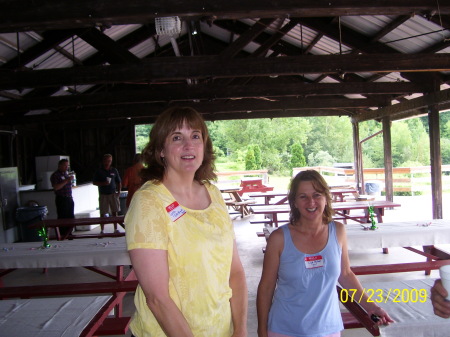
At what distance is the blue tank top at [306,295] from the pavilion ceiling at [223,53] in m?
2.90

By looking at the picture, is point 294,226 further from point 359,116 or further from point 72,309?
point 359,116

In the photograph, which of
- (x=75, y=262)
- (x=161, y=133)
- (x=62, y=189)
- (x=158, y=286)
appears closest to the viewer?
(x=158, y=286)

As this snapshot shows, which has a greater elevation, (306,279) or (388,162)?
(388,162)

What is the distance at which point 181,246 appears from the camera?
54.6 inches

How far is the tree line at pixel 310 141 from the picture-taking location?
1231 inches

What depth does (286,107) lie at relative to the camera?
10.4m

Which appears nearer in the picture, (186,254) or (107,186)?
(186,254)

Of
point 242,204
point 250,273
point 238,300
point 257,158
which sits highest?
point 257,158

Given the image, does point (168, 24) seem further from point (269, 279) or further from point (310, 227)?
point (269, 279)

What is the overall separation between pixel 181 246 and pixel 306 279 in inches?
33.5

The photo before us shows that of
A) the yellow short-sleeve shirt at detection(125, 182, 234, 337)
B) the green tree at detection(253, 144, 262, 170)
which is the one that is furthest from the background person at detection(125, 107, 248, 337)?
the green tree at detection(253, 144, 262, 170)

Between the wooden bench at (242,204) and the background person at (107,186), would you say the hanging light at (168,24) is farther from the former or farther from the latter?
the wooden bench at (242,204)

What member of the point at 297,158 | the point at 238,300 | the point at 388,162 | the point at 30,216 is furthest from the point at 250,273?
the point at 297,158

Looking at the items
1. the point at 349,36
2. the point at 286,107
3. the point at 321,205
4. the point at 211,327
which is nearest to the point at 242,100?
the point at 286,107
